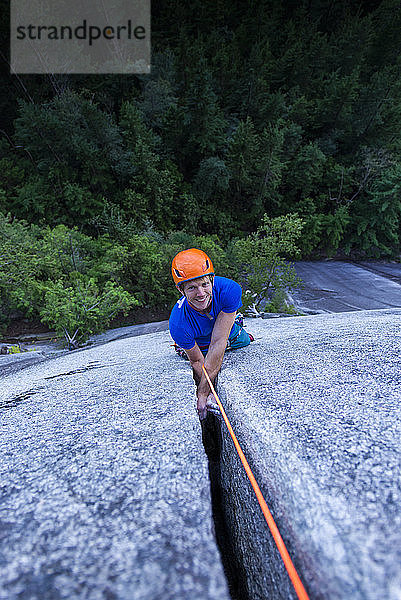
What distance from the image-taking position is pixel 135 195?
15102 millimetres

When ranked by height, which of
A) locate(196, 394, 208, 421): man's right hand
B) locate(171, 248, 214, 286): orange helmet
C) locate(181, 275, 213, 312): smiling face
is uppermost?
locate(171, 248, 214, 286): orange helmet

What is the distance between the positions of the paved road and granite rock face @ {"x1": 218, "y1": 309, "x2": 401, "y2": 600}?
975 cm

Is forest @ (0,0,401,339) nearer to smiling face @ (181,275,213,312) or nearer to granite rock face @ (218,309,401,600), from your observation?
smiling face @ (181,275,213,312)

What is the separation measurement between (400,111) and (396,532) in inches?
1025

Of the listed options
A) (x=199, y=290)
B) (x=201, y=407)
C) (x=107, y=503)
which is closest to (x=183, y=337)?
(x=199, y=290)

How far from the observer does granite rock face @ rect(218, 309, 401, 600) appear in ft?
2.52

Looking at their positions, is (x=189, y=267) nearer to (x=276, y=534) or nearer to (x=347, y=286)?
(x=276, y=534)

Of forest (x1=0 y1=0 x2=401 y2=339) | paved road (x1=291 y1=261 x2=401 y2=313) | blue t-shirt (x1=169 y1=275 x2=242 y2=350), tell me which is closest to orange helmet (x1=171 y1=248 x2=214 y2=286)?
blue t-shirt (x1=169 y1=275 x2=242 y2=350)

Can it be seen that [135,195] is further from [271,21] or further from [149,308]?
[271,21]

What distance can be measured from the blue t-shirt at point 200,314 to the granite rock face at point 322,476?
478mm

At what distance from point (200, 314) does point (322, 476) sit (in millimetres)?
1406

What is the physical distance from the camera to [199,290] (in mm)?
1919

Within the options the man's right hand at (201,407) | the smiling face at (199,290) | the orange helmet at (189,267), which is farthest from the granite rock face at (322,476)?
the orange helmet at (189,267)

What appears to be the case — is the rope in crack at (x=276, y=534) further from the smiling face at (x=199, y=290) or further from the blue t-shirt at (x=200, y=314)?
the smiling face at (x=199, y=290)
